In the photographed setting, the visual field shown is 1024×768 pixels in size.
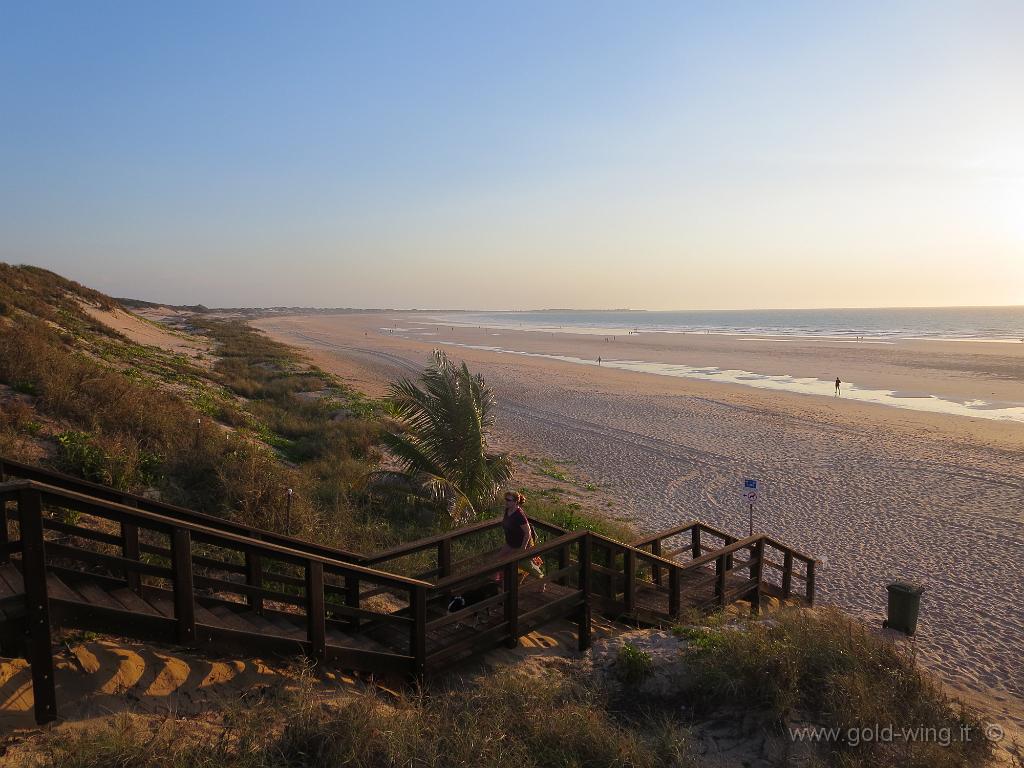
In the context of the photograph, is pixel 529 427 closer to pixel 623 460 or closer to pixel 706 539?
pixel 623 460

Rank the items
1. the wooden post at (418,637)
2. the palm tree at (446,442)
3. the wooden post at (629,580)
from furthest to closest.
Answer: the palm tree at (446,442) → the wooden post at (629,580) → the wooden post at (418,637)

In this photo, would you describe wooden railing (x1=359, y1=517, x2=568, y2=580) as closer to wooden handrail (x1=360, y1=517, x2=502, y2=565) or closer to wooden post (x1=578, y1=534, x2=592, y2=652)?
wooden handrail (x1=360, y1=517, x2=502, y2=565)

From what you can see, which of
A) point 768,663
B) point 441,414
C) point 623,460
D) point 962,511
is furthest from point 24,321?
point 962,511

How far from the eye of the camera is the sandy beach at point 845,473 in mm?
9484

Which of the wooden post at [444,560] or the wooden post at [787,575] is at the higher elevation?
the wooden post at [444,560]

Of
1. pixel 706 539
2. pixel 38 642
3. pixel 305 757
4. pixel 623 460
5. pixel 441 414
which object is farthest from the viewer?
pixel 623 460

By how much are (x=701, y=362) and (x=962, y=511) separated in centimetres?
3866

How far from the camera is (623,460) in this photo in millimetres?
18375

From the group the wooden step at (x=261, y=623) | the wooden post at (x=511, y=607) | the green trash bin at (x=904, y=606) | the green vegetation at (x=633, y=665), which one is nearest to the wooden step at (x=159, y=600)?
the wooden step at (x=261, y=623)

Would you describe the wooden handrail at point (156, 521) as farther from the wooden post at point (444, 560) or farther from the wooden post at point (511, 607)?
the wooden post at point (444, 560)

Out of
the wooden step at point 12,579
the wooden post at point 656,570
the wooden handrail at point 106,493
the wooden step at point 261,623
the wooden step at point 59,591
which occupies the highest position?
the wooden handrail at point 106,493

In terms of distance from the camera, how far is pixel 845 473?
55.8 feet

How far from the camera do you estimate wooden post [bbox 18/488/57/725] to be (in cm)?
351

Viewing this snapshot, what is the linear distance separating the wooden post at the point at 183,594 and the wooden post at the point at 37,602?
27.7 inches
